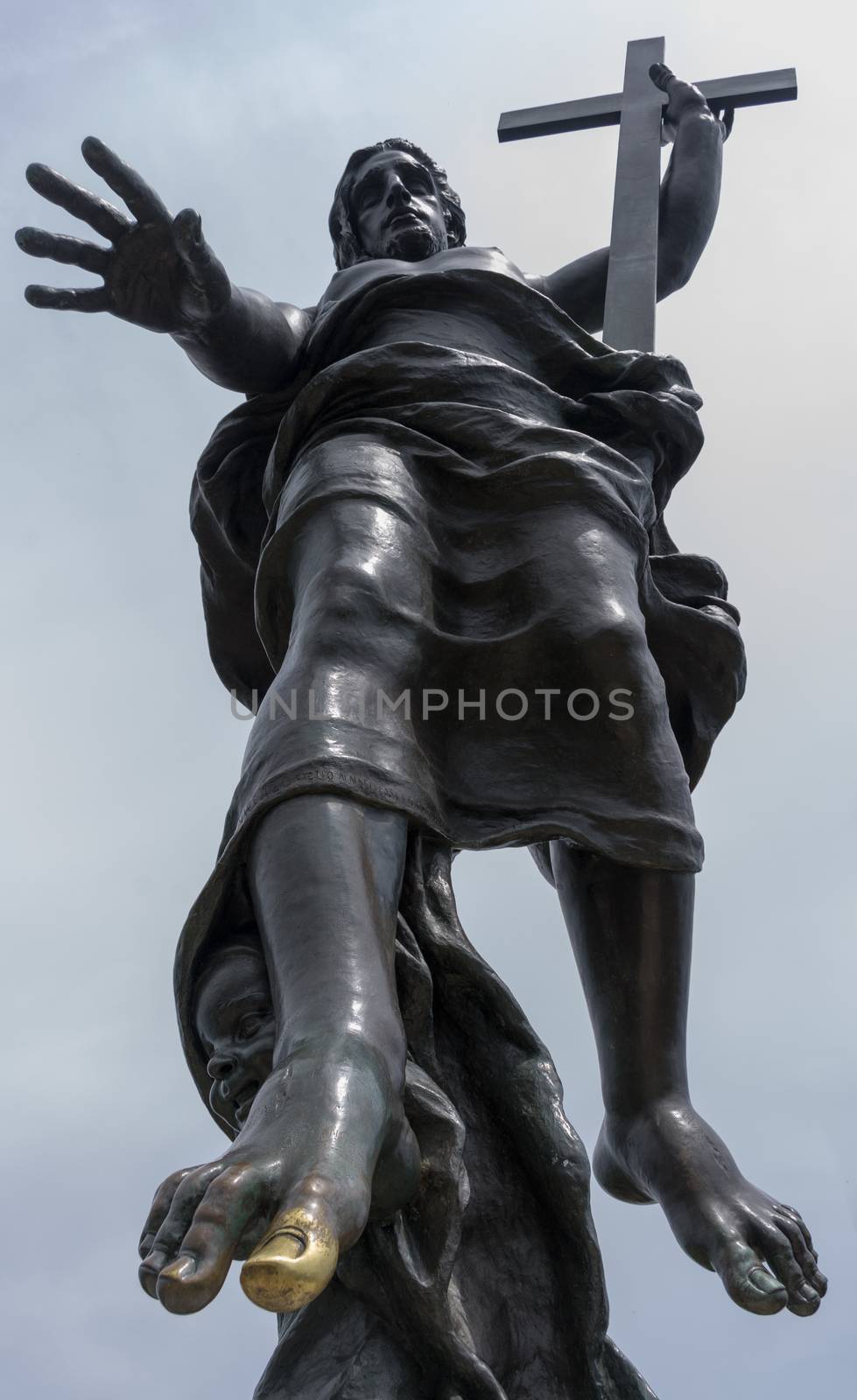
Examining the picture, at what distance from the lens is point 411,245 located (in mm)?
5820

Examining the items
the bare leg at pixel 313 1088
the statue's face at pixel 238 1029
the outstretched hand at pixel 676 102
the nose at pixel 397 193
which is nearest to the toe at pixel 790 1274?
the bare leg at pixel 313 1088

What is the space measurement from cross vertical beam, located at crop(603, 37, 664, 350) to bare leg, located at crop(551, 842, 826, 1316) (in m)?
2.11

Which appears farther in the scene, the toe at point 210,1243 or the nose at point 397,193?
the nose at point 397,193

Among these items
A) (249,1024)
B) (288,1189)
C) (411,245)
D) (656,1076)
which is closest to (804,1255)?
(656,1076)

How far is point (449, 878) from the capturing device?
384cm

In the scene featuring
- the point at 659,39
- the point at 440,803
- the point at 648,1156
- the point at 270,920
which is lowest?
the point at 648,1156

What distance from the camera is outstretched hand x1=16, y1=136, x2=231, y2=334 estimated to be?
423 centimetres

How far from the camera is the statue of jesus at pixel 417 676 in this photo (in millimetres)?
2986

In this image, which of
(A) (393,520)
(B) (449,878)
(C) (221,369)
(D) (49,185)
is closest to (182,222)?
(D) (49,185)

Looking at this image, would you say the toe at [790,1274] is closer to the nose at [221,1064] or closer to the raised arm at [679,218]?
the nose at [221,1064]

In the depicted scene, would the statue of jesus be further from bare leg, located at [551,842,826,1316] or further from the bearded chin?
the bearded chin

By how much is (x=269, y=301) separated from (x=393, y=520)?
122 cm

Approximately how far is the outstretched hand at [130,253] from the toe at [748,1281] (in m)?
2.69

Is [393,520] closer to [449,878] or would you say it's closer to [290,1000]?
[449,878]
